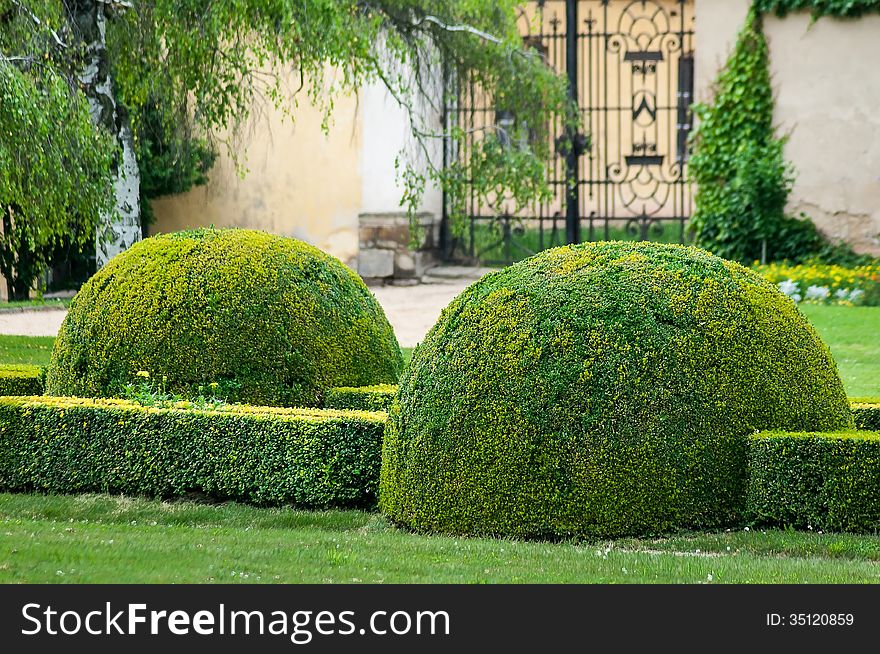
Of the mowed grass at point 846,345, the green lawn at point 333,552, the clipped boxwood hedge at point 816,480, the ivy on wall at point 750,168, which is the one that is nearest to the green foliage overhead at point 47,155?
the mowed grass at point 846,345

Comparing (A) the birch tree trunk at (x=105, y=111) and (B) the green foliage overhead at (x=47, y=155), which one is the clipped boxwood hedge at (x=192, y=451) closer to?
(B) the green foliage overhead at (x=47, y=155)

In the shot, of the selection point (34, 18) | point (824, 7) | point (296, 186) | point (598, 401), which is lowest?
point (598, 401)

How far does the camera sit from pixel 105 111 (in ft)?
34.1

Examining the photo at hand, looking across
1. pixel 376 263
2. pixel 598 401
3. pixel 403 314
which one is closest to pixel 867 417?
pixel 598 401

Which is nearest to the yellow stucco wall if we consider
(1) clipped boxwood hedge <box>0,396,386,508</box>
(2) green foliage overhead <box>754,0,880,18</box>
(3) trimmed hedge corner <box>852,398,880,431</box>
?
(2) green foliage overhead <box>754,0,880,18</box>

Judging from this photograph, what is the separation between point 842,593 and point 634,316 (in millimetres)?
1478

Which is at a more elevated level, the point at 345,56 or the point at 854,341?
the point at 345,56

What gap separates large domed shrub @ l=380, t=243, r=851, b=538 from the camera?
4.96 meters

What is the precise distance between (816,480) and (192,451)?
2.83 meters

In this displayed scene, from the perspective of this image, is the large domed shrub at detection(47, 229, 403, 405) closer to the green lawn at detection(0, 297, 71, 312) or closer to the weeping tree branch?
the weeping tree branch

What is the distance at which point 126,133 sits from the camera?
10.7 metres

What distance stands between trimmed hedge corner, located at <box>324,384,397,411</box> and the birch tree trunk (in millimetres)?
3882

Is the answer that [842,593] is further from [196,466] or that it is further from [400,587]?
[196,466]

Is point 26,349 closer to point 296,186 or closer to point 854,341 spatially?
point 296,186
